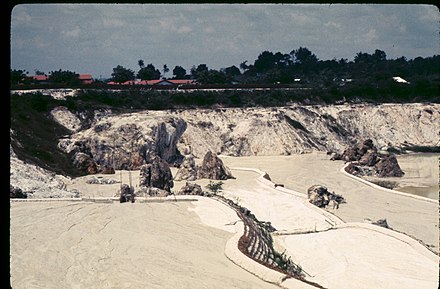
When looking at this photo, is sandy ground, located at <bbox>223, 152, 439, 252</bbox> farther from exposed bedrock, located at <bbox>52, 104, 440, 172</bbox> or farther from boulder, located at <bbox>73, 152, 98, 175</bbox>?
boulder, located at <bbox>73, 152, 98, 175</bbox>

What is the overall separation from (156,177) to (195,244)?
943cm

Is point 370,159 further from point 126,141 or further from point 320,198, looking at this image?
point 126,141

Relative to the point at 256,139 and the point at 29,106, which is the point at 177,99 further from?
the point at 29,106

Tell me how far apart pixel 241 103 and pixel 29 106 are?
20.1 metres

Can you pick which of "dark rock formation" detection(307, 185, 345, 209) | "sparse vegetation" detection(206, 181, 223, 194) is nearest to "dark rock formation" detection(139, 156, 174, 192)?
"sparse vegetation" detection(206, 181, 223, 194)

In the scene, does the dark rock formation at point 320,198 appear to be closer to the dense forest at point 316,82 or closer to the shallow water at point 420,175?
the shallow water at point 420,175

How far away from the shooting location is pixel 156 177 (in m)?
23.4

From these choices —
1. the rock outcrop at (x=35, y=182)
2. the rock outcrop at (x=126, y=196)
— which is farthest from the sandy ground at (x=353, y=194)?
the rock outcrop at (x=35, y=182)

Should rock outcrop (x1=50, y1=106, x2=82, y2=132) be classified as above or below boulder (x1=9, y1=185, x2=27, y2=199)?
above

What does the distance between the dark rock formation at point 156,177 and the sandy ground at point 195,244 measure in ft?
4.52

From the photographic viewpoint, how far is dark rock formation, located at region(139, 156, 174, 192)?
918 inches

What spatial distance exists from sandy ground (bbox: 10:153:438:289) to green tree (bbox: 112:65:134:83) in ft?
148

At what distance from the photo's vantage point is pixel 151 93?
5041cm

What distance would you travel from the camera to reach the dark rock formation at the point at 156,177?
23328 mm
